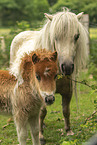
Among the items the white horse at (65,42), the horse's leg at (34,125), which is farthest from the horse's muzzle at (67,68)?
the horse's leg at (34,125)

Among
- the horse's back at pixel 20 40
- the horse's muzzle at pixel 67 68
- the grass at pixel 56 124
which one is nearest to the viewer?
the horse's muzzle at pixel 67 68

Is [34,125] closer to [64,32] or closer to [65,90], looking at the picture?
[65,90]

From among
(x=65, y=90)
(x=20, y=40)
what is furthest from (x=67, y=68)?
(x=20, y=40)

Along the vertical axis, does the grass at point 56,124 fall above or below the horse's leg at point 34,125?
below

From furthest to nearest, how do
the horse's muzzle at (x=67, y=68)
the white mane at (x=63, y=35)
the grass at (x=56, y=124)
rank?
the grass at (x=56, y=124) → the white mane at (x=63, y=35) → the horse's muzzle at (x=67, y=68)

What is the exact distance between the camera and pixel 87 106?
5996mm

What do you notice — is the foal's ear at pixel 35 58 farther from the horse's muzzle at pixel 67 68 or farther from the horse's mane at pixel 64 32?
the horse's mane at pixel 64 32

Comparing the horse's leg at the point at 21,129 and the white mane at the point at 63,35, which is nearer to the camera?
the horse's leg at the point at 21,129

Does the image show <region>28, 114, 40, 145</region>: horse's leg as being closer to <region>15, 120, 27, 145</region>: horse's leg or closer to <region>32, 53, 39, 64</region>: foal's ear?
<region>15, 120, 27, 145</region>: horse's leg

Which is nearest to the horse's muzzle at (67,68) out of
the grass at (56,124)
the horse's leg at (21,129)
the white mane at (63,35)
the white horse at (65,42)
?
the white horse at (65,42)

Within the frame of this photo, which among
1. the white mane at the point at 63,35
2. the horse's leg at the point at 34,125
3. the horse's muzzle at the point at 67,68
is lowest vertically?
the horse's leg at the point at 34,125

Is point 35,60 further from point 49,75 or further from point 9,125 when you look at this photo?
point 9,125

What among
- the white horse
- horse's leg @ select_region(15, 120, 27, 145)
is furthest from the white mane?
horse's leg @ select_region(15, 120, 27, 145)

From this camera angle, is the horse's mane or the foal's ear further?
the horse's mane
